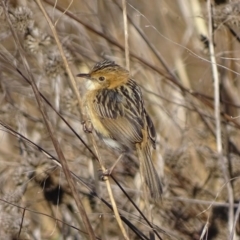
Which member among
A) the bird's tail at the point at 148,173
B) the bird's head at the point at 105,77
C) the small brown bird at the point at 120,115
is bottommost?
the bird's tail at the point at 148,173

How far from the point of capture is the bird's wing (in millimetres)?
4492

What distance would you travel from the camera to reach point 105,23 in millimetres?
6273

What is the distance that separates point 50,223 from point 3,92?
4.67 feet

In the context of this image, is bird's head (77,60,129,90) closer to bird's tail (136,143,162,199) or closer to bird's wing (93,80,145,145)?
bird's wing (93,80,145,145)

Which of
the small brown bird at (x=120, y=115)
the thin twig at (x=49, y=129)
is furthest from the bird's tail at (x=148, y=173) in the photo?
the thin twig at (x=49, y=129)

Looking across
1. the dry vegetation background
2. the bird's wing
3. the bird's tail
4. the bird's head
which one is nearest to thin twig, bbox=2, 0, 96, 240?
the bird's tail

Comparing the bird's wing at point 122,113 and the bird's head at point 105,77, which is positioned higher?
the bird's head at point 105,77

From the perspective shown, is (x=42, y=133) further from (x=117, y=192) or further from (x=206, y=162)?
(x=206, y=162)

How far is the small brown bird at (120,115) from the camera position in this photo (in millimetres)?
4469

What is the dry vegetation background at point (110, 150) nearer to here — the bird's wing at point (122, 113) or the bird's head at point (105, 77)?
the bird's head at point (105, 77)

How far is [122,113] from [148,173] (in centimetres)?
52

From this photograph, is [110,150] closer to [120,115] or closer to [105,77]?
[105,77]

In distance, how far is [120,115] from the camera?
460cm

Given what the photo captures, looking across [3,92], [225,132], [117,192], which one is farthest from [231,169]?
[3,92]
